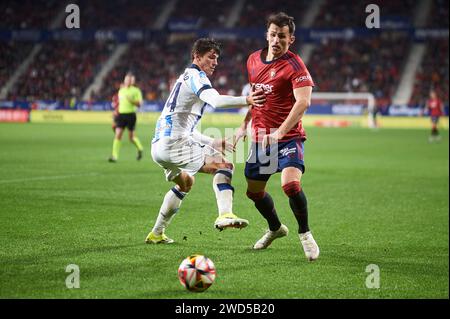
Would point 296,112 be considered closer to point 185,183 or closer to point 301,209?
point 301,209

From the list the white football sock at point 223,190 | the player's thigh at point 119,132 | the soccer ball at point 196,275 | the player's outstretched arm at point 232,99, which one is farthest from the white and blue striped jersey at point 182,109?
the player's thigh at point 119,132

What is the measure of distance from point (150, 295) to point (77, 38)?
50.3m

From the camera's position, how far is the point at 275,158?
7711mm

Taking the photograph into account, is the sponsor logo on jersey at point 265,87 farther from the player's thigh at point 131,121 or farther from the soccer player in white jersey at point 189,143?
the player's thigh at point 131,121

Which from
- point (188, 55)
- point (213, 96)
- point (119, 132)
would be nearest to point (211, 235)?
point (213, 96)

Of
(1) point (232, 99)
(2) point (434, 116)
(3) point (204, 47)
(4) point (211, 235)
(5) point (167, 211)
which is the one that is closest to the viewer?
(1) point (232, 99)

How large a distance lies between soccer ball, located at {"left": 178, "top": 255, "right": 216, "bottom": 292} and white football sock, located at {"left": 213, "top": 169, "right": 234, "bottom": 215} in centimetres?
145

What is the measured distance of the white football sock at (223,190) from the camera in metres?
7.70

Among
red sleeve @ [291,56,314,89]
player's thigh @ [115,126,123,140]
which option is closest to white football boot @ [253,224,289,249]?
red sleeve @ [291,56,314,89]

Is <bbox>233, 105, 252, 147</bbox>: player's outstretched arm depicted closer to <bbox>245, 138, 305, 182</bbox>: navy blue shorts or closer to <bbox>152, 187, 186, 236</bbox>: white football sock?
<bbox>245, 138, 305, 182</bbox>: navy blue shorts

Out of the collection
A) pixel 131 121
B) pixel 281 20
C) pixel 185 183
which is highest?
pixel 281 20

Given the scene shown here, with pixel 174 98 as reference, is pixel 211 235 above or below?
below

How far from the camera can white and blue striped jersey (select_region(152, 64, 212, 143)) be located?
26.0 feet

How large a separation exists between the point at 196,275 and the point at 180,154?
7.64ft
